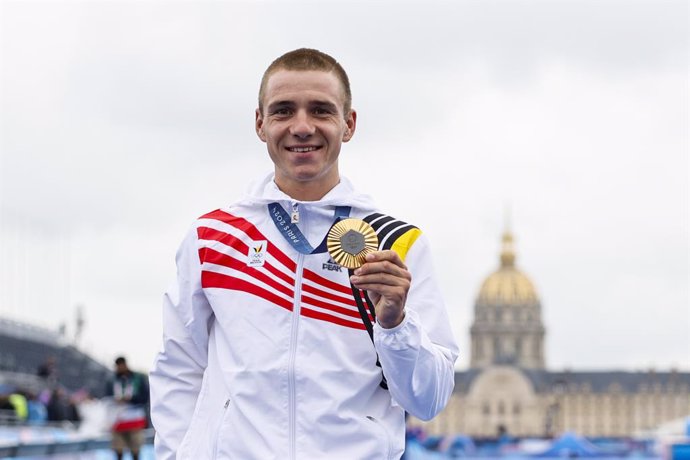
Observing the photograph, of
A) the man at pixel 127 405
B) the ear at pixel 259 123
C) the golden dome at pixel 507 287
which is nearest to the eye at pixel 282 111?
the ear at pixel 259 123

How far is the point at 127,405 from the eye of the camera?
12336 mm

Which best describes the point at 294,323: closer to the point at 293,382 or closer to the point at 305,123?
the point at 293,382

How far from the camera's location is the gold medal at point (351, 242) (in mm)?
3059

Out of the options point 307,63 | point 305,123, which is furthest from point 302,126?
point 307,63

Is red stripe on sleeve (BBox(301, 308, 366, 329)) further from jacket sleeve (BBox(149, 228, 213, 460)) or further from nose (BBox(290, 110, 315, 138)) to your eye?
nose (BBox(290, 110, 315, 138))

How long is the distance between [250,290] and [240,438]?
1.12ft

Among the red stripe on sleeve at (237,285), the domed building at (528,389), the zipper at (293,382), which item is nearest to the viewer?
the zipper at (293,382)

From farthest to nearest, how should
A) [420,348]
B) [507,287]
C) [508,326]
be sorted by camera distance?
[507,287] → [508,326] → [420,348]

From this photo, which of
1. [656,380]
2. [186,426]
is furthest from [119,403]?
[656,380]

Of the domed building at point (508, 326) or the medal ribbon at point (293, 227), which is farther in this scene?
the domed building at point (508, 326)

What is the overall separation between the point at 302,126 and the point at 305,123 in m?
0.01

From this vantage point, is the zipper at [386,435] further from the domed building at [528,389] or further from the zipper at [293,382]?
the domed building at [528,389]

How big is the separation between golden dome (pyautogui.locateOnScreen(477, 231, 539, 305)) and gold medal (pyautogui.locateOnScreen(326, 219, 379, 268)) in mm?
179109

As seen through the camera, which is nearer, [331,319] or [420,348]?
[420,348]
